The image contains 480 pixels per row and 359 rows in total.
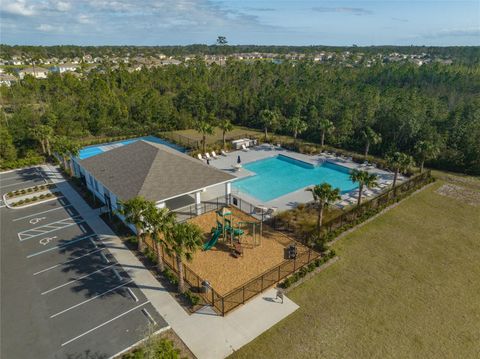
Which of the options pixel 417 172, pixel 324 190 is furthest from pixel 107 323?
pixel 417 172

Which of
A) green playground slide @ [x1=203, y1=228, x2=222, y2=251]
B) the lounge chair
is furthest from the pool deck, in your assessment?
green playground slide @ [x1=203, y1=228, x2=222, y2=251]

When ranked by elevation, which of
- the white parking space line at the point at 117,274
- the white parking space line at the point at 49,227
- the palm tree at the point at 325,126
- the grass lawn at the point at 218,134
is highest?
the palm tree at the point at 325,126

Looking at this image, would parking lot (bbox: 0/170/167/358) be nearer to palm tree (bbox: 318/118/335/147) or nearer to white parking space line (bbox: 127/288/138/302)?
white parking space line (bbox: 127/288/138/302)

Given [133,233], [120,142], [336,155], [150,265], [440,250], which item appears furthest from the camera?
[120,142]

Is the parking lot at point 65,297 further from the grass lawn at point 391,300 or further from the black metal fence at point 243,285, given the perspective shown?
the grass lawn at point 391,300

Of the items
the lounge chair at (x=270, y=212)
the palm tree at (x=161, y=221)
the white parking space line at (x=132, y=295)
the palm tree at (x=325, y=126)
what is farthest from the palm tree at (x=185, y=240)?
the palm tree at (x=325, y=126)

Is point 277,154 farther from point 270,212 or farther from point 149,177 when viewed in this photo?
point 149,177

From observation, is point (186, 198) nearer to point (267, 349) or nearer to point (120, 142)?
point (267, 349)
